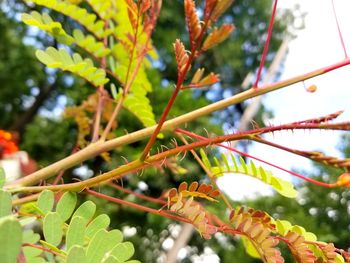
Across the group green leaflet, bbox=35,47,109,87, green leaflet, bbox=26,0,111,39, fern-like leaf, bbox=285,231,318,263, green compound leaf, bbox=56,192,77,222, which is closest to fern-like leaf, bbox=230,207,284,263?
fern-like leaf, bbox=285,231,318,263

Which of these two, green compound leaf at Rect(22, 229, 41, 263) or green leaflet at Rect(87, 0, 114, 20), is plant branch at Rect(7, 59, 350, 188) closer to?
green compound leaf at Rect(22, 229, 41, 263)

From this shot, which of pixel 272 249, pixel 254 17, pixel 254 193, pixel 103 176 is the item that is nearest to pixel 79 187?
pixel 103 176

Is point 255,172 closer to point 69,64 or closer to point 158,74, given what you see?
point 69,64

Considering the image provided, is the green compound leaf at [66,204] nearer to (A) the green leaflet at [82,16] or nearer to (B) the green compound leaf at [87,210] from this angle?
(B) the green compound leaf at [87,210]

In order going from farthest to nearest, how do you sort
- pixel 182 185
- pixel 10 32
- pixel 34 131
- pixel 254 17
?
pixel 254 17, pixel 10 32, pixel 34 131, pixel 182 185

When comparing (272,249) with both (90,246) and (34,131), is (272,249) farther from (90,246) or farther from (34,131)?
(34,131)

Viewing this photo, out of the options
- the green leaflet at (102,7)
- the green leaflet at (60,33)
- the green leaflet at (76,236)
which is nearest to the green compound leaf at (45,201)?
the green leaflet at (76,236)

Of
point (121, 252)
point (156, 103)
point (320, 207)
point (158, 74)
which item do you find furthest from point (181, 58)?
point (158, 74)

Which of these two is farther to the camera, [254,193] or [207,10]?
[254,193]
